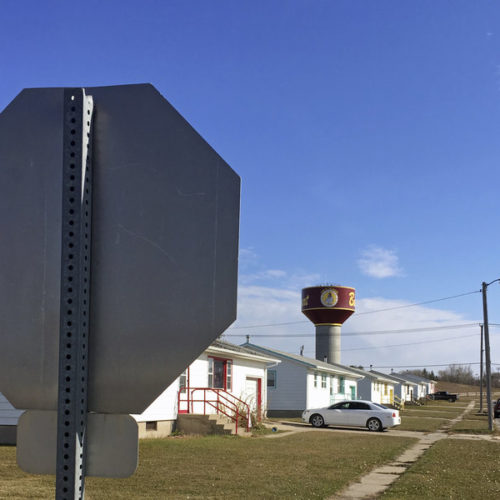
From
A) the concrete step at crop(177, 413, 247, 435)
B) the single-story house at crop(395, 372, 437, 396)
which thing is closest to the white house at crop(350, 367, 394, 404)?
the concrete step at crop(177, 413, 247, 435)

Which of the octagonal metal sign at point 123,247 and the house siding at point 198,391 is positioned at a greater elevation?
the octagonal metal sign at point 123,247

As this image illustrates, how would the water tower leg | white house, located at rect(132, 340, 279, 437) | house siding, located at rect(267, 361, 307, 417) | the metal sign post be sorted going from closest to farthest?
1. the metal sign post
2. white house, located at rect(132, 340, 279, 437)
3. house siding, located at rect(267, 361, 307, 417)
4. the water tower leg

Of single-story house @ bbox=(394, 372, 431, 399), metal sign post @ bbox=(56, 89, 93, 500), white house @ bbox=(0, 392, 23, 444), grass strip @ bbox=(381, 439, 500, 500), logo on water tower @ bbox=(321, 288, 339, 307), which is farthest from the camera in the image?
single-story house @ bbox=(394, 372, 431, 399)

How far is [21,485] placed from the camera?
9.84m

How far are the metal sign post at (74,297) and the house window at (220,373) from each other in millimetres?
22496

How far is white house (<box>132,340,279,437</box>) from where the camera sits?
20.3m

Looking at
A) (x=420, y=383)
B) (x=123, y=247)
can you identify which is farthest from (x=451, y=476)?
(x=420, y=383)

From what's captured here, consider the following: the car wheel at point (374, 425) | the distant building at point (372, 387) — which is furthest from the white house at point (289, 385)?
the distant building at point (372, 387)

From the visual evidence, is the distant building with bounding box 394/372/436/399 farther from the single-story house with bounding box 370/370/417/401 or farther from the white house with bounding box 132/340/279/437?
the white house with bounding box 132/340/279/437

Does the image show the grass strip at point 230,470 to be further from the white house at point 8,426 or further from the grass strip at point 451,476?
the white house at point 8,426

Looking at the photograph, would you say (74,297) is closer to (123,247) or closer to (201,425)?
(123,247)

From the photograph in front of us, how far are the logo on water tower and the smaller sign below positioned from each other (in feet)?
190

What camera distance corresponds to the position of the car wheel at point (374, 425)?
94.2 ft

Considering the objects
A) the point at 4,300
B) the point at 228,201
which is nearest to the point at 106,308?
the point at 4,300
